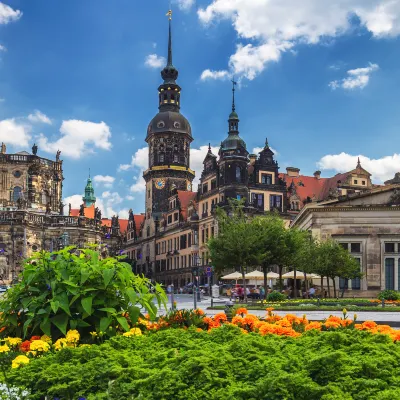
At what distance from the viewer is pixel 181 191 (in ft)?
333


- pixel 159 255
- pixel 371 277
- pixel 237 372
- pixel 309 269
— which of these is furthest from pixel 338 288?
pixel 159 255

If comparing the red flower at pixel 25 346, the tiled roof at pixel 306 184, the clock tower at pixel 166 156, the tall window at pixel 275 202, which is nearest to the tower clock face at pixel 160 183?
the clock tower at pixel 166 156

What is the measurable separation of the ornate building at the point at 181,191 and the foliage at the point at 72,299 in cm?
5018

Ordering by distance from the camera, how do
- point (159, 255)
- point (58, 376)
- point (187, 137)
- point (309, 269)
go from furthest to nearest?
point (187, 137)
point (159, 255)
point (309, 269)
point (58, 376)

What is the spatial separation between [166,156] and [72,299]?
104323mm

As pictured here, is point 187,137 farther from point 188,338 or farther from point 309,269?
point 188,338

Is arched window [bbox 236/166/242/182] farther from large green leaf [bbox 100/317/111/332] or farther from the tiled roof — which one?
large green leaf [bbox 100/317/111/332]

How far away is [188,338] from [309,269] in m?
32.0

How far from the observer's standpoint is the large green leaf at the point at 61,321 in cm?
942

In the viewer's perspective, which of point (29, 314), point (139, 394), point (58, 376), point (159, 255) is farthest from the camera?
point (159, 255)

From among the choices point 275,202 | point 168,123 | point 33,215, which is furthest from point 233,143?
point 168,123

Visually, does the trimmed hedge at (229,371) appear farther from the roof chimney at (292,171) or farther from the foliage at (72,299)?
the roof chimney at (292,171)

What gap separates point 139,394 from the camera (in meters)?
5.90

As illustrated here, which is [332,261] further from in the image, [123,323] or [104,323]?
[104,323]
